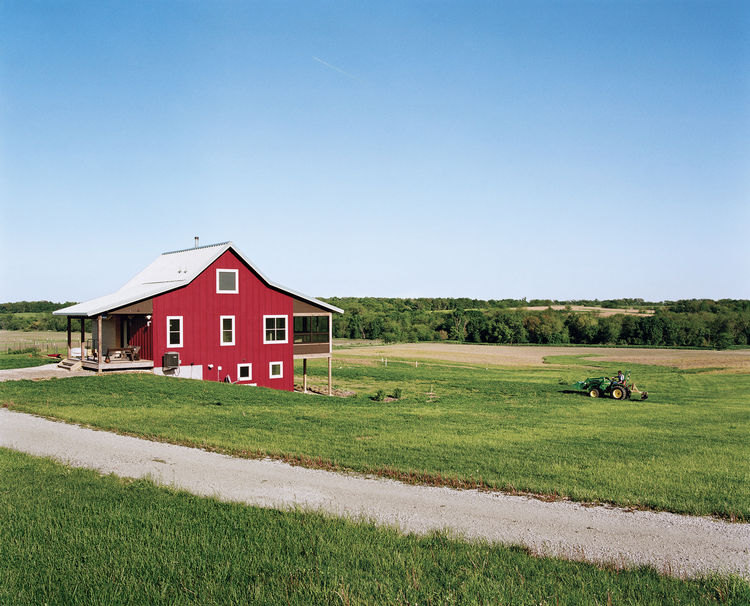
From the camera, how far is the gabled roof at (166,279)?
30256mm

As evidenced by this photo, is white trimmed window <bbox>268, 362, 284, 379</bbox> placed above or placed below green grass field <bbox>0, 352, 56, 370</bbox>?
below

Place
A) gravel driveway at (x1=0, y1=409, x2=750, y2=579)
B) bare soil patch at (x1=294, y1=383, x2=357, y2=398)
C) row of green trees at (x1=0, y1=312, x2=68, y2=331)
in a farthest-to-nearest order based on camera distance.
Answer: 1. row of green trees at (x1=0, y1=312, x2=68, y2=331)
2. bare soil patch at (x1=294, y1=383, x2=357, y2=398)
3. gravel driveway at (x1=0, y1=409, x2=750, y2=579)

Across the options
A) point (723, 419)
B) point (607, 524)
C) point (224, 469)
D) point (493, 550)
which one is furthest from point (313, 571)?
point (723, 419)

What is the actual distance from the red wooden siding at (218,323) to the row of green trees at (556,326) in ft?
258

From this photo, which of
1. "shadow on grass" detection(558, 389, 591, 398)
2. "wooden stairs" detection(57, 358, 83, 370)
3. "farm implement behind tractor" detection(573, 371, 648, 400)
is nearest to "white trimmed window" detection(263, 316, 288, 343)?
"wooden stairs" detection(57, 358, 83, 370)

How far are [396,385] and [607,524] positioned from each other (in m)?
35.1

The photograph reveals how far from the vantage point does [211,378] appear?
32219 mm

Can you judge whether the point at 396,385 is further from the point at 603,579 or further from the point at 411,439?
the point at 603,579

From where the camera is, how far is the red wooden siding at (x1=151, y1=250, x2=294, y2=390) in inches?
1224

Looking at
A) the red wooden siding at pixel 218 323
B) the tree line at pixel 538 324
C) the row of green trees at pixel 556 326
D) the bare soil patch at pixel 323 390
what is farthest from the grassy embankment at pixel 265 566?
the row of green trees at pixel 556 326

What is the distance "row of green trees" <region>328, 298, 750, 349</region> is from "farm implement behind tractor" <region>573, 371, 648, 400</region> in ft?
221

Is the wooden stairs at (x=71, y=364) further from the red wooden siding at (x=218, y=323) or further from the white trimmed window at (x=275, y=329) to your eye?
the white trimmed window at (x=275, y=329)

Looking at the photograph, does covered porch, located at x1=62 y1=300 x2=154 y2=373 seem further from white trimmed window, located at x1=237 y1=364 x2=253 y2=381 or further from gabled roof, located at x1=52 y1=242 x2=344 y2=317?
white trimmed window, located at x1=237 y1=364 x2=253 y2=381

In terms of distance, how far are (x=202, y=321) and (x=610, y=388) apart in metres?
22.7
